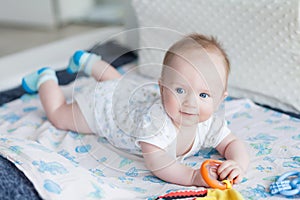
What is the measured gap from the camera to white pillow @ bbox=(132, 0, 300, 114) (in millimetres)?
1353

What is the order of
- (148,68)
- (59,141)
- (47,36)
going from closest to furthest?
(59,141), (148,68), (47,36)

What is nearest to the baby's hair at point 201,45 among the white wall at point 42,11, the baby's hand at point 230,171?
the baby's hand at point 230,171

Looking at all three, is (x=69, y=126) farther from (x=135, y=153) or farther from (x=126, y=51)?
(x=126, y=51)

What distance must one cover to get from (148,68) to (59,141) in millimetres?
340

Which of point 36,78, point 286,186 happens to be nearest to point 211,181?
point 286,186

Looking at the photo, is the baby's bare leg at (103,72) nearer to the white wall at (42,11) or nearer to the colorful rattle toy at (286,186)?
the colorful rattle toy at (286,186)

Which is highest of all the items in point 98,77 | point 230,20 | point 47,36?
point 230,20

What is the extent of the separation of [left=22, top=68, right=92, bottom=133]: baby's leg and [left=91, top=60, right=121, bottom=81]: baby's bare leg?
12 cm

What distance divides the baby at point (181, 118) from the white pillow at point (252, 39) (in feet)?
0.59

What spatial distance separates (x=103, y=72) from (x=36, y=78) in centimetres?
21

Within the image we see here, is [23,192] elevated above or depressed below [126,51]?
above

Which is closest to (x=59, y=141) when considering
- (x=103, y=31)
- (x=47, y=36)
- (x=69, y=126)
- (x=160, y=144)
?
(x=69, y=126)

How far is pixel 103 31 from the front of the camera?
2125mm

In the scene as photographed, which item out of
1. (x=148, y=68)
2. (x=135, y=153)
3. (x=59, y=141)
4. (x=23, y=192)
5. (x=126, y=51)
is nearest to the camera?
(x=23, y=192)
